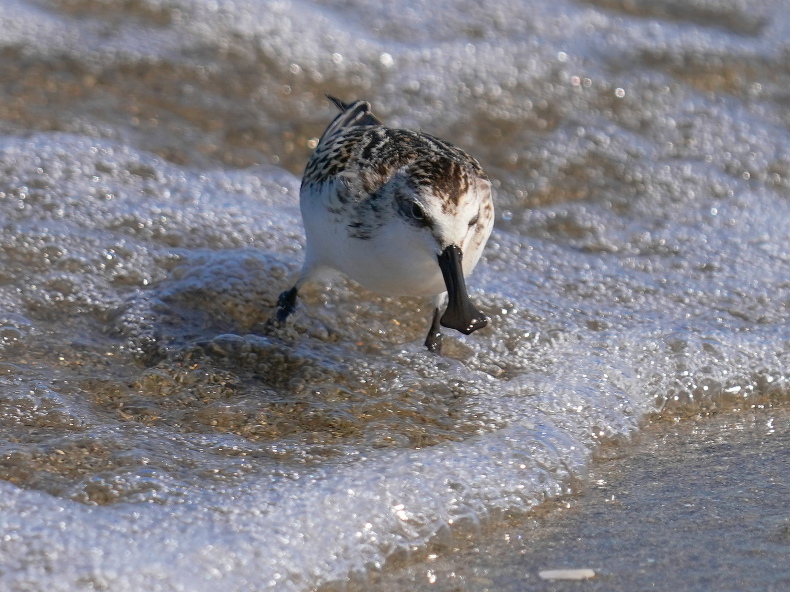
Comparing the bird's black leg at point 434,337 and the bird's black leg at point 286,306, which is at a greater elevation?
the bird's black leg at point 434,337

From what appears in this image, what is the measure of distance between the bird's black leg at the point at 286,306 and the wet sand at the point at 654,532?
1.62m

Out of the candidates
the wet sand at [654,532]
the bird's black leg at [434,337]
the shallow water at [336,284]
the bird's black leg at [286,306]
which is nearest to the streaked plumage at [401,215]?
the bird's black leg at [434,337]

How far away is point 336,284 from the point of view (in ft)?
17.2

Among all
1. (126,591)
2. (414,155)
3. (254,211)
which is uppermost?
(414,155)

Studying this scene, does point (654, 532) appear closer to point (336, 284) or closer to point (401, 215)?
point (401, 215)

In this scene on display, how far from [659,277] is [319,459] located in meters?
2.62

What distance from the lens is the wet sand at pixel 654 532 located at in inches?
125

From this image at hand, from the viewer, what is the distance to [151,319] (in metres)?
4.73

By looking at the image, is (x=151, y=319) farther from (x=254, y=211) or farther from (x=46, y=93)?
(x=46, y=93)

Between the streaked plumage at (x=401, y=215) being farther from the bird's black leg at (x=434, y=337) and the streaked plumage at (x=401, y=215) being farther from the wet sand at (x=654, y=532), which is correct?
the wet sand at (x=654, y=532)

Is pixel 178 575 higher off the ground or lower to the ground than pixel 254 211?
lower

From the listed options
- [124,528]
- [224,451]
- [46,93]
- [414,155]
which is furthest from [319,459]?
[46,93]

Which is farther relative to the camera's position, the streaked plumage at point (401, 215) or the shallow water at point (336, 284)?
the streaked plumage at point (401, 215)

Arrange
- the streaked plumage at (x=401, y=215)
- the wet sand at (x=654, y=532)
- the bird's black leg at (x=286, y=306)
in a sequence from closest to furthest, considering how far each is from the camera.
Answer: the wet sand at (x=654, y=532) < the streaked plumage at (x=401, y=215) < the bird's black leg at (x=286, y=306)
